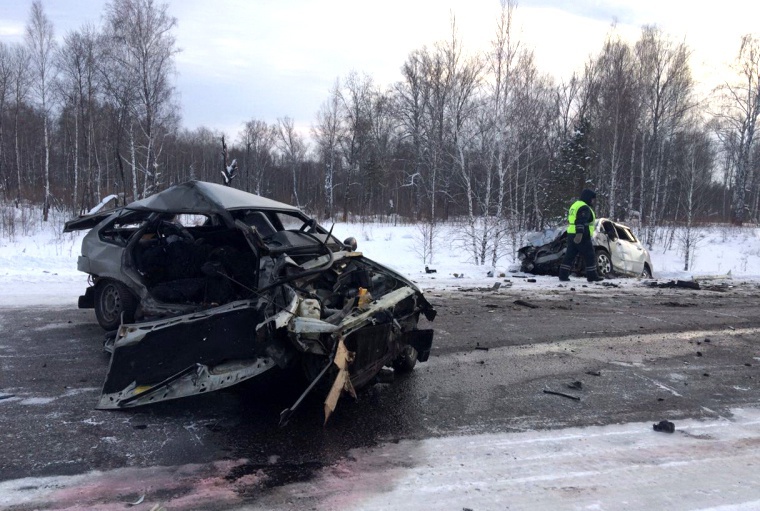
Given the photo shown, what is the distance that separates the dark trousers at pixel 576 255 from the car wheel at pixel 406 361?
8.31 meters

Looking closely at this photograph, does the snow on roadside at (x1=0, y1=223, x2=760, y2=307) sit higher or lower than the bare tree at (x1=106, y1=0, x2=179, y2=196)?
lower

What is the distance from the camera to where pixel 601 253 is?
13.3 metres

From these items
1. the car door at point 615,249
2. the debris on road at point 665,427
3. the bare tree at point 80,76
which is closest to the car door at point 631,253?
the car door at point 615,249

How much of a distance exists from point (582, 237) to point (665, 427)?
892cm

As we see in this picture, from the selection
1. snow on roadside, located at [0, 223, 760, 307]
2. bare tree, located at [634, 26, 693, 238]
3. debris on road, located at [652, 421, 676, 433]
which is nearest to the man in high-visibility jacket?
snow on roadside, located at [0, 223, 760, 307]

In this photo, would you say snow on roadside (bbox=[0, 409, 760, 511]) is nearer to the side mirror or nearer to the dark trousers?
the side mirror

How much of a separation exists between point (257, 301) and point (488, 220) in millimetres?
13905

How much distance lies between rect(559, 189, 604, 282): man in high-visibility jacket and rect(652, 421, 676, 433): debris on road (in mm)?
8707

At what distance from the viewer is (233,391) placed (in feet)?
14.7

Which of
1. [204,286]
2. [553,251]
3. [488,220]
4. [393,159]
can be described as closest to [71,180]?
[393,159]

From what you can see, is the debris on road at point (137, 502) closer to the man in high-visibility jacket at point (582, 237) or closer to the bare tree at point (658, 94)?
the man in high-visibility jacket at point (582, 237)

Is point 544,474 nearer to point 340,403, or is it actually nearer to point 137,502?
point 340,403

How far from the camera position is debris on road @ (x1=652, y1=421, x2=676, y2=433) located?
3.91 m

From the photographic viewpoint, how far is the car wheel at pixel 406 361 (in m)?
5.09
